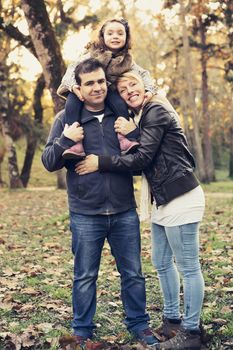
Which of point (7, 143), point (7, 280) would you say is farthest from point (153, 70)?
point (7, 280)

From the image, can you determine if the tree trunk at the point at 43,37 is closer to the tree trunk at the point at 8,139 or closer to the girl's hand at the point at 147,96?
the girl's hand at the point at 147,96

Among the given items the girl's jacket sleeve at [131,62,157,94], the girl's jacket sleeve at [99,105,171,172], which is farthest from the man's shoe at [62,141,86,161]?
the girl's jacket sleeve at [131,62,157,94]

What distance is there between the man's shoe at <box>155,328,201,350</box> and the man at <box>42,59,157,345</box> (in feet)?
0.53

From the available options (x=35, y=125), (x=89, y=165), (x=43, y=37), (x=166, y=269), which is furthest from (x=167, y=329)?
(x=35, y=125)

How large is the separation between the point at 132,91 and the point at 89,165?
74cm

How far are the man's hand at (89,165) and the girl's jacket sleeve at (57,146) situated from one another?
175 mm

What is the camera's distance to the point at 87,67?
16.2ft

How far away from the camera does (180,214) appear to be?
16.1ft


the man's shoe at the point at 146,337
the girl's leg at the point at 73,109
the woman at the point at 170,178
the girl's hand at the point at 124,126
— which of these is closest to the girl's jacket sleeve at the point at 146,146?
the woman at the point at 170,178

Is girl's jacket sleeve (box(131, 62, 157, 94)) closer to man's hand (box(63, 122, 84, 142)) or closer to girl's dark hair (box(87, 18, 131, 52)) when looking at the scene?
girl's dark hair (box(87, 18, 131, 52))

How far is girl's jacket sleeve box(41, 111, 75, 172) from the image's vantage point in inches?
195

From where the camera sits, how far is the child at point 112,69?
197 inches

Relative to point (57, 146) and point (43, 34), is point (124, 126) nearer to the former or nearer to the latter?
point (57, 146)

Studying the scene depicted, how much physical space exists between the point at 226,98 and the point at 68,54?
2150 centimetres
